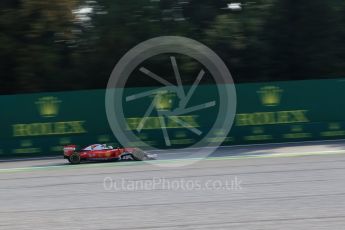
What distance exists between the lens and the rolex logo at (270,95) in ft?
63.4

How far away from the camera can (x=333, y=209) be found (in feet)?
29.0

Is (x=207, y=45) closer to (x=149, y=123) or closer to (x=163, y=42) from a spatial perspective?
(x=163, y=42)

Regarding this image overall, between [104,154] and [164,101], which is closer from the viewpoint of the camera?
[104,154]

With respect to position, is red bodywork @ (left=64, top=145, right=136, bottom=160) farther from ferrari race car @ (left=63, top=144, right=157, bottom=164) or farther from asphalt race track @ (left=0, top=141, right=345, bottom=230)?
asphalt race track @ (left=0, top=141, right=345, bottom=230)

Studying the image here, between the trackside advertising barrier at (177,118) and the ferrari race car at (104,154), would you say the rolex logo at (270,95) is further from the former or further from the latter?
the ferrari race car at (104,154)

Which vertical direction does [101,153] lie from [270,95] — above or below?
below

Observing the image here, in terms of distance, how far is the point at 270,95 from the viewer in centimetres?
1938

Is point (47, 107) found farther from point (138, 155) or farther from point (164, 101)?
point (138, 155)

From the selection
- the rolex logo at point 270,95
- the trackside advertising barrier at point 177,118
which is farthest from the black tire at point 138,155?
the rolex logo at point 270,95

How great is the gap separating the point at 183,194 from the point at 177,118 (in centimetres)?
877

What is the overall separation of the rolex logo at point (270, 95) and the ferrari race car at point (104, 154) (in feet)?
17.7

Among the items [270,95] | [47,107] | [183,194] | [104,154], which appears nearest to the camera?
[183,194]

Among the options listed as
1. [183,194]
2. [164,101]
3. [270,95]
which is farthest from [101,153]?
[270,95]

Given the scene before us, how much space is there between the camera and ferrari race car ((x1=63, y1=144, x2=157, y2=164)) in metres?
15.3
